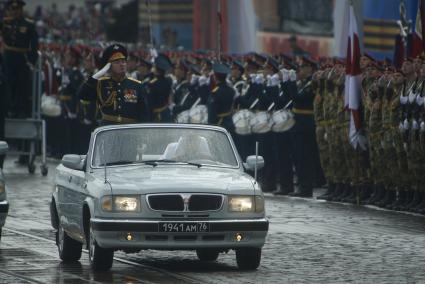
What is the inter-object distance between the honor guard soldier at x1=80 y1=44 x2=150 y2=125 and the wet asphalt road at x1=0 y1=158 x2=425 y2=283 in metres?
1.58

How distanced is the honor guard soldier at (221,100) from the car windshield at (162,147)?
11.4 metres

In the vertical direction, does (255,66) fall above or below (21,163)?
above

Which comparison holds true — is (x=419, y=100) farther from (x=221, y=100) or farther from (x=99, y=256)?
(x=99, y=256)

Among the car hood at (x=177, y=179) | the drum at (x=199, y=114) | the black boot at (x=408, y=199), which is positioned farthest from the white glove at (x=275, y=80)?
the car hood at (x=177, y=179)

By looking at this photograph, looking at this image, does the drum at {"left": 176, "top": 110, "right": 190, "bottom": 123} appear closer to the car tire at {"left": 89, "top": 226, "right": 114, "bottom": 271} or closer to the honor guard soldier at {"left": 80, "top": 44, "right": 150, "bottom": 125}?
the honor guard soldier at {"left": 80, "top": 44, "right": 150, "bottom": 125}

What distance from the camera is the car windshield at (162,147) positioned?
717 inches

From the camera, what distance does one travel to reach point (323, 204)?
1077 inches

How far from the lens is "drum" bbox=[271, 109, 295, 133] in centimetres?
2958

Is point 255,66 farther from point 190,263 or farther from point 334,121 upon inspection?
point 190,263

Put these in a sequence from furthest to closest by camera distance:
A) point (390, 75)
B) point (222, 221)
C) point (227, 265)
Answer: point (390, 75)
point (227, 265)
point (222, 221)

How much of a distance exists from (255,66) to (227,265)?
1322cm

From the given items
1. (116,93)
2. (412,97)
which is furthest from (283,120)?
(116,93)

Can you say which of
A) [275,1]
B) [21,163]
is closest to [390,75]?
[21,163]

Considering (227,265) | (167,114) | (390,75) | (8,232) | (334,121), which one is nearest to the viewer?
(227,265)
